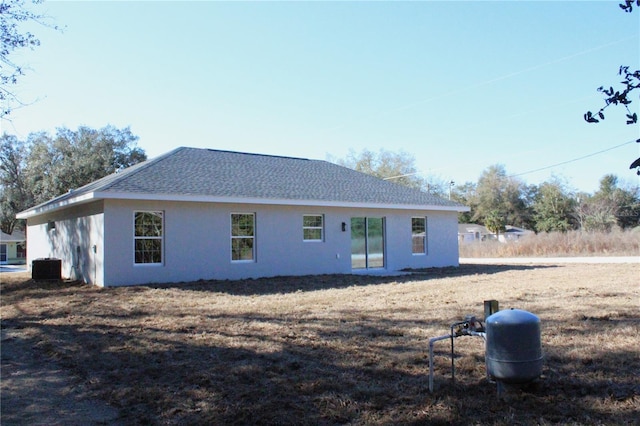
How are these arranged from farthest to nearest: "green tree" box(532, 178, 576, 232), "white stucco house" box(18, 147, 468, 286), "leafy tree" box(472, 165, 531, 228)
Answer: "leafy tree" box(472, 165, 531, 228) → "green tree" box(532, 178, 576, 232) → "white stucco house" box(18, 147, 468, 286)

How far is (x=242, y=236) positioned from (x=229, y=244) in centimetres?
51

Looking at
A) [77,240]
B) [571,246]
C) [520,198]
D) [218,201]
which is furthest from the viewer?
[520,198]

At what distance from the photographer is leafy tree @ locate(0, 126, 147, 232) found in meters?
35.7

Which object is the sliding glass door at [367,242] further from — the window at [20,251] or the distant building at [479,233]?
the window at [20,251]

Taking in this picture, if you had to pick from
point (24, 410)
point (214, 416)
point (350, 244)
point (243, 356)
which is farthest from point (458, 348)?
point (350, 244)

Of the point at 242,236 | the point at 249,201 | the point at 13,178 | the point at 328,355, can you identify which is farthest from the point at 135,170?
the point at 13,178

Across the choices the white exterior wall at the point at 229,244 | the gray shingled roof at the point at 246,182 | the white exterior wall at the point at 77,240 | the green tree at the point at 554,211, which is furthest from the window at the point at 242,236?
the green tree at the point at 554,211

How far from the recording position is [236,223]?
52.3 feet

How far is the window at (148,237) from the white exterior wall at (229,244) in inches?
6.5

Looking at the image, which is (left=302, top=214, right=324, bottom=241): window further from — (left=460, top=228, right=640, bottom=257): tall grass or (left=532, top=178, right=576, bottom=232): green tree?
(left=532, top=178, right=576, bottom=232): green tree

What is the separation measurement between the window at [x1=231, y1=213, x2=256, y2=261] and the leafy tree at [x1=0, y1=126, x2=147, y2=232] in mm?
23753

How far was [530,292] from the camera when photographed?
438 inches

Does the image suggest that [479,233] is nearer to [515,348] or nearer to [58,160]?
[58,160]

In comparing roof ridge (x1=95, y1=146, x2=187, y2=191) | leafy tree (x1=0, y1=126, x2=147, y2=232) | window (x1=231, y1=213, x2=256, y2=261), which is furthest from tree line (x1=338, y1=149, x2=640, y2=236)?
window (x1=231, y1=213, x2=256, y2=261)
